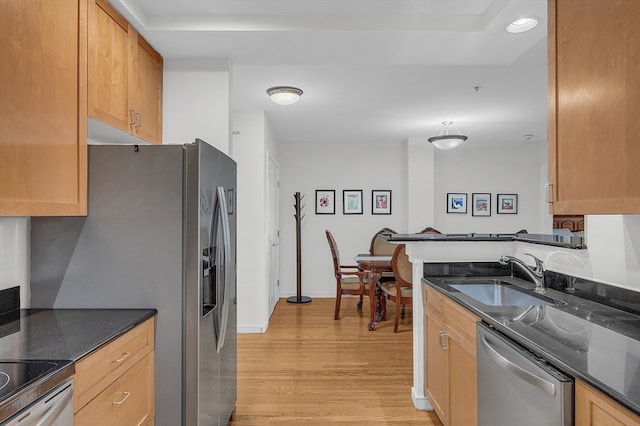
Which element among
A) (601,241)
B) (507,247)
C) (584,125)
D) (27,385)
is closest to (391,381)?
(507,247)

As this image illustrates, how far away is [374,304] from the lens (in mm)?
4359

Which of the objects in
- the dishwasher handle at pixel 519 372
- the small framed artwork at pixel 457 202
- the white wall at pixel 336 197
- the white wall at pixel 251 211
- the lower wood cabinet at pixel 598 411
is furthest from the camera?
the small framed artwork at pixel 457 202

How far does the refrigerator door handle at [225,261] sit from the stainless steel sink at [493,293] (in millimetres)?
1318

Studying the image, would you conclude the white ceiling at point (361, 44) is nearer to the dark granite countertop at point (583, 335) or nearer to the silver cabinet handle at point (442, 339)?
the dark granite countertop at point (583, 335)

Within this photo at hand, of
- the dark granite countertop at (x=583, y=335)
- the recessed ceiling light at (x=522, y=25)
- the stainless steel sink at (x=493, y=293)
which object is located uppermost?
the recessed ceiling light at (x=522, y=25)

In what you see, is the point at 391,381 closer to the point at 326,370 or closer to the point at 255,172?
the point at 326,370

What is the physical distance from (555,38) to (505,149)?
17.4 feet

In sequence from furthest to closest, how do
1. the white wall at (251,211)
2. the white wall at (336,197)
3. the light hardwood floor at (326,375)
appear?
the white wall at (336,197)
the white wall at (251,211)
the light hardwood floor at (326,375)

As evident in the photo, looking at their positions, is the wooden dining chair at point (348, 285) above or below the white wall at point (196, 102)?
below

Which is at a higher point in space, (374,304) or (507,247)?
(507,247)

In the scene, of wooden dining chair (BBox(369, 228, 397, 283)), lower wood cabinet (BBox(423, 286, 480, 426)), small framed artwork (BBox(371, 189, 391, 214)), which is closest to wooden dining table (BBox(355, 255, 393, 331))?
wooden dining chair (BBox(369, 228, 397, 283))

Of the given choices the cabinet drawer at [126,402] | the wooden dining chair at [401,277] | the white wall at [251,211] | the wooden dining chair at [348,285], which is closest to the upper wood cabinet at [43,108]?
the cabinet drawer at [126,402]

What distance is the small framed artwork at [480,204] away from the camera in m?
6.34

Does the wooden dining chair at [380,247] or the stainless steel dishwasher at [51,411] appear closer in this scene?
the stainless steel dishwasher at [51,411]
